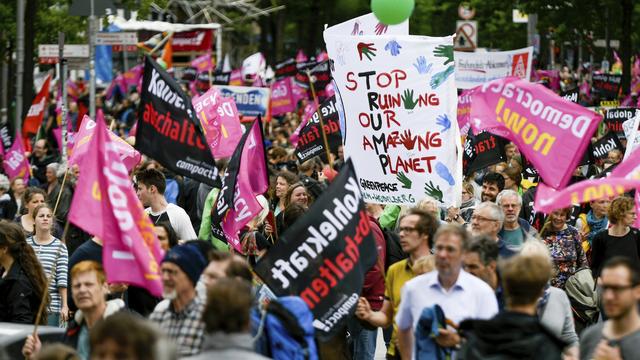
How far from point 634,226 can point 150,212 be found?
3.65 m

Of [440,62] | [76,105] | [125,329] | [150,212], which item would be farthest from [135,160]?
[76,105]

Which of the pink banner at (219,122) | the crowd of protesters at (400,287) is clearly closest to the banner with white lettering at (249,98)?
the pink banner at (219,122)

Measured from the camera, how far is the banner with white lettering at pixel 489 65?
23.8 m

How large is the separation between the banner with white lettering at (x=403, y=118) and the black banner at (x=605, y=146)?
697cm

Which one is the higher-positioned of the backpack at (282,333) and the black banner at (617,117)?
the backpack at (282,333)

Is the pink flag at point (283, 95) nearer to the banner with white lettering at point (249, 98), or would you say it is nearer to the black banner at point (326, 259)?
the banner with white lettering at point (249, 98)

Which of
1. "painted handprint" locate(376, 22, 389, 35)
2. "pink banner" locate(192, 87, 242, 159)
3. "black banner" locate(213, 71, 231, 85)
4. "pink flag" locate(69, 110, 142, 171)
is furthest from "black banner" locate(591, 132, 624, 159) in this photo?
"black banner" locate(213, 71, 231, 85)

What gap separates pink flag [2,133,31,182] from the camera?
18.5 meters

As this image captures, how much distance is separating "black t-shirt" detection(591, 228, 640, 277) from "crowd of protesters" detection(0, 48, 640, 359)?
0.03 ft

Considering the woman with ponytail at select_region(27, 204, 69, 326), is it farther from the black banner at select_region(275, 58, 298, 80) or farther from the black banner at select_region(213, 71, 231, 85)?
the black banner at select_region(213, 71, 231, 85)

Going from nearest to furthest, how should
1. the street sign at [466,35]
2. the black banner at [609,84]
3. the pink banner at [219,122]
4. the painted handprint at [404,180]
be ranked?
the painted handprint at [404,180] < the pink banner at [219,122] < the black banner at [609,84] < the street sign at [466,35]

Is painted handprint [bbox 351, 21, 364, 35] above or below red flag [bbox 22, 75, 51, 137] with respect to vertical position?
above

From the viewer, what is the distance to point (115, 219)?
766 centimetres

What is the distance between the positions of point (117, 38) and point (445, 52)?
38.3 feet
